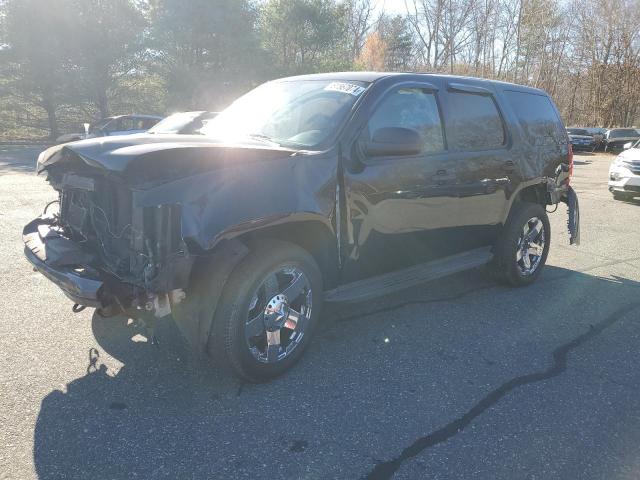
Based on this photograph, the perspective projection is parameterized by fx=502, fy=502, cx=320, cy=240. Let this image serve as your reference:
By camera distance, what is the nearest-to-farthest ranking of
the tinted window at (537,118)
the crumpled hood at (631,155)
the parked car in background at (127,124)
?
the tinted window at (537,118)
the crumpled hood at (631,155)
the parked car in background at (127,124)

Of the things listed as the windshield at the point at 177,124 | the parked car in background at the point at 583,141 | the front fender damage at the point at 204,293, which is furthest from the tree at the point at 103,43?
the front fender damage at the point at 204,293

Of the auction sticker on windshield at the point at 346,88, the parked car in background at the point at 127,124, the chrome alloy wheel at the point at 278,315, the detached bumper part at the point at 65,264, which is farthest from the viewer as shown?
the parked car in background at the point at 127,124

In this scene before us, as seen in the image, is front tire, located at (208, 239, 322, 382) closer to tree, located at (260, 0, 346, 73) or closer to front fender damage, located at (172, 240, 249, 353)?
front fender damage, located at (172, 240, 249, 353)

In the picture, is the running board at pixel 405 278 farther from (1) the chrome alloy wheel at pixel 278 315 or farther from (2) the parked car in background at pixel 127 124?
(2) the parked car in background at pixel 127 124

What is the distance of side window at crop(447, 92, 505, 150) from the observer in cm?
422

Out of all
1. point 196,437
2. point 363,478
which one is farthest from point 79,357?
point 363,478

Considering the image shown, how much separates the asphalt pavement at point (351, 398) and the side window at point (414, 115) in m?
1.53

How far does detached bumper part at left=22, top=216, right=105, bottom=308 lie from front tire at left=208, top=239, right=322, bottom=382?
2.30ft

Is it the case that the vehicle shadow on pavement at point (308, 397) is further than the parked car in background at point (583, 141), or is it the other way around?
the parked car in background at point (583, 141)

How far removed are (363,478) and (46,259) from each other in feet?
7.43

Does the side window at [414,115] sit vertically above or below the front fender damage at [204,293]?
above

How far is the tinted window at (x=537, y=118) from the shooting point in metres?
5.02

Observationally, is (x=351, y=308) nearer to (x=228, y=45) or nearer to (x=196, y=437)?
(x=196, y=437)

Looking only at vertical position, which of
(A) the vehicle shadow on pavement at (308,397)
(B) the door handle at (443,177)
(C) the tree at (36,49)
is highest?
(C) the tree at (36,49)
